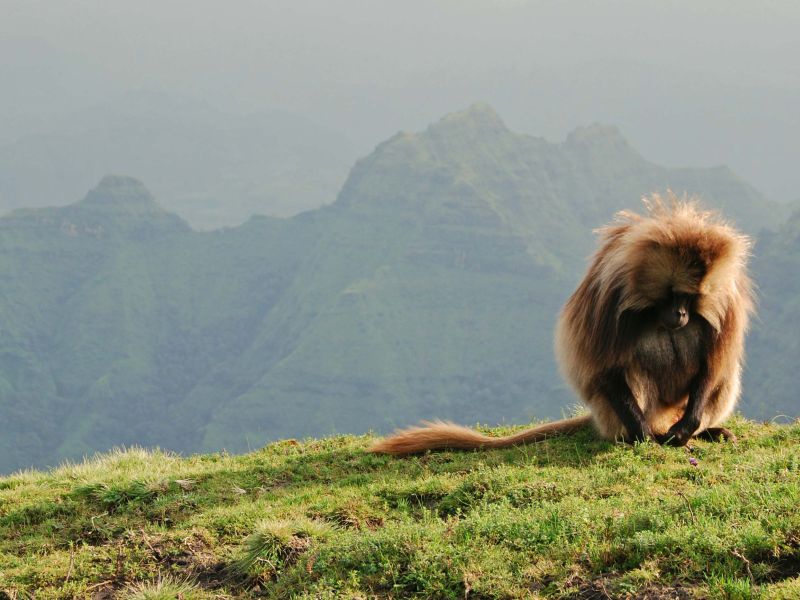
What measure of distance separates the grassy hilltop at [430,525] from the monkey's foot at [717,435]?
20cm

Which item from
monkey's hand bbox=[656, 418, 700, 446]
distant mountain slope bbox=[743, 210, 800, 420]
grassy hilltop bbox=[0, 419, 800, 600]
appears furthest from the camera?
distant mountain slope bbox=[743, 210, 800, 420]

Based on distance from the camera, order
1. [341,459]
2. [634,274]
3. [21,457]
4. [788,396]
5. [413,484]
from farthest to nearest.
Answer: [21,457], [788,396], [341,459], [634,274], [413,484]

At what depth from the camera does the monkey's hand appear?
797 cm

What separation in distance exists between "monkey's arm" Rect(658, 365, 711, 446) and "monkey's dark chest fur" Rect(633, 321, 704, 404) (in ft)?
0.27

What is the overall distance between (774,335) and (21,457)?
6166 inches

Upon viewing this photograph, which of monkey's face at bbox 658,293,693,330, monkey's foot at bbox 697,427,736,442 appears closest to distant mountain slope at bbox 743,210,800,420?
monkey's foot at bbox 697,427,736,442

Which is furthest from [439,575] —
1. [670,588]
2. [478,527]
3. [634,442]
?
[634,442]

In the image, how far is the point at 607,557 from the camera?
16.7ft

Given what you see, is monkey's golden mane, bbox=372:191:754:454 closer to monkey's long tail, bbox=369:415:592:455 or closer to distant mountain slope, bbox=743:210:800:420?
monkey's long tail, bbox=369:415:592:455

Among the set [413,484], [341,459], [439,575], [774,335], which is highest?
[774,335]

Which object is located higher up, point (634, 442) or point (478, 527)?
point (634, 442)

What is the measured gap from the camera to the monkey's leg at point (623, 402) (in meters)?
8.05

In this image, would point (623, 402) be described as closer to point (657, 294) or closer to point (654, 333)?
point (654, 333)

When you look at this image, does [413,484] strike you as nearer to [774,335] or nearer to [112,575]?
[112,575]
